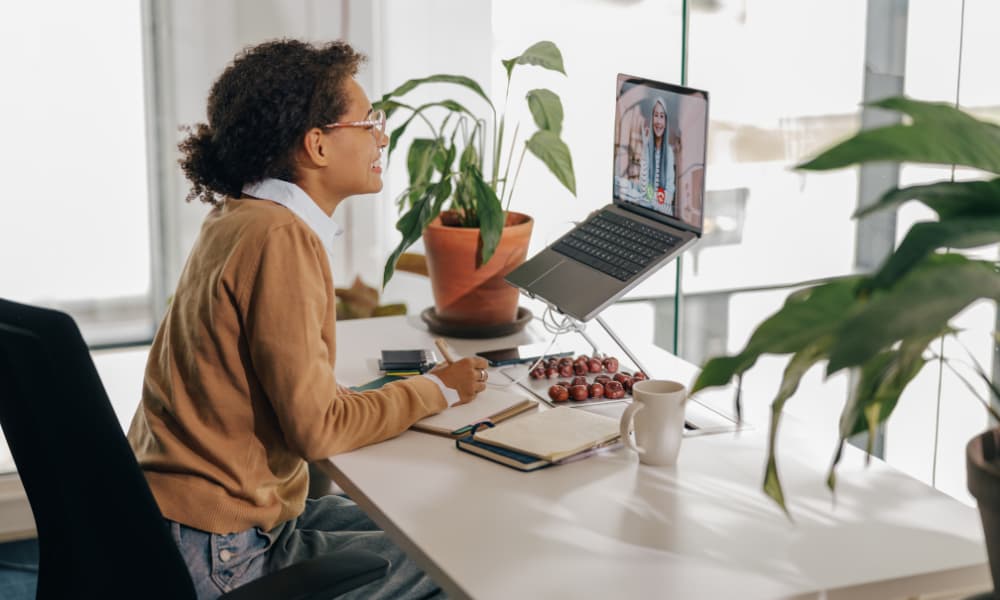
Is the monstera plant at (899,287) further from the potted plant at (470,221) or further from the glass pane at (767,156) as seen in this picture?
the potted plant at (470,221)

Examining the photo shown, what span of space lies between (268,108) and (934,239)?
1.08 metres

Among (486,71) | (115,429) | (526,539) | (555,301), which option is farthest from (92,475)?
(486,71)

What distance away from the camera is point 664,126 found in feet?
6.21

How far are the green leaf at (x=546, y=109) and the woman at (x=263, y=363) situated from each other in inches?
24.8

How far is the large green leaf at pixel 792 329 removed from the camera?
1.06 meters

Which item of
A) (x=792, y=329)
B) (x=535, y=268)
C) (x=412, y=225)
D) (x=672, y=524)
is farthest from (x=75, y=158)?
(x=792, y=329)

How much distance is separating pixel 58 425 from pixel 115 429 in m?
0.06

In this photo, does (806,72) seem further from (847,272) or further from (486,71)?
(486,71)

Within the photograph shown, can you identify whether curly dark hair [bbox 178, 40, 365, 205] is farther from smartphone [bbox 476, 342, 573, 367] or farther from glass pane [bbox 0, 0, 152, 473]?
glass pane [bbox 0, 0, 152, 473]

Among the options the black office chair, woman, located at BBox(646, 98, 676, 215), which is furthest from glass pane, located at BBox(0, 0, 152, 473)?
the black office chair

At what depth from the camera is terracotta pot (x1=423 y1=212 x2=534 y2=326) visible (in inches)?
88.0

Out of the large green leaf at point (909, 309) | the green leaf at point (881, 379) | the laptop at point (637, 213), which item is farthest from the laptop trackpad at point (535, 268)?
the large green leaf at point (909, 309)

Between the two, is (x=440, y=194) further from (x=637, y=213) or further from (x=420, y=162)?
(x=637, y=213)

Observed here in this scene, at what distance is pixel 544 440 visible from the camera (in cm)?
165
